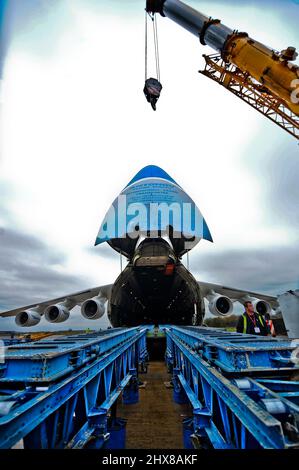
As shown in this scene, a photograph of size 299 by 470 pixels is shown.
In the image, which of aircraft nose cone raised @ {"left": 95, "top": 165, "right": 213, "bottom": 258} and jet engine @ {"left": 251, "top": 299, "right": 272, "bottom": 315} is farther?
aircraft nose cone raised @ {"left": 95, "top": 165, "right": 213, "bottom": 258}

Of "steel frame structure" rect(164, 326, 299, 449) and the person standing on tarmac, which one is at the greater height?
the person standing on tarmac

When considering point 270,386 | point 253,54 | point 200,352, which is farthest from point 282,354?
point 253,54

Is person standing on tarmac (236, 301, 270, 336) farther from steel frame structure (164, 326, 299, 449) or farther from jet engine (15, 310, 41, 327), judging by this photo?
jet engine (15, 310, 41, 327)

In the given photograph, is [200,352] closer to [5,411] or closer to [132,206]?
[5,411]

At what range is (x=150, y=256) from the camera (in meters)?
10.8

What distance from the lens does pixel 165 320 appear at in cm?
1520

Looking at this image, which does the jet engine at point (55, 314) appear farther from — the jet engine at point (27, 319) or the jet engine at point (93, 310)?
the jet engine at point (93, 310)

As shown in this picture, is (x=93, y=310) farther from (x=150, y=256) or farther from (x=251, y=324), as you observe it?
(x=251, y=324)

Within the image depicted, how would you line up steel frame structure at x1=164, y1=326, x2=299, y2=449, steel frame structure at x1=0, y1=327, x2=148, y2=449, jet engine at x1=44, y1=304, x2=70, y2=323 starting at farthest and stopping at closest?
jet engine at x1=44, y1=304, x2=70, y2=323
steel frame structure at x1=0, y1=327, x2=148, y2=449
steel frame structure at x1=164, y1=326, x2=299, y2=449

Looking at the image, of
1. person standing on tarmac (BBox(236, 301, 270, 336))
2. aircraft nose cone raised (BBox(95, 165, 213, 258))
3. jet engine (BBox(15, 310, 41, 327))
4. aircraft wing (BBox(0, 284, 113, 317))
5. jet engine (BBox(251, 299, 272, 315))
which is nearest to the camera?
person standing on tarmac (BBox(236, 301, 270, 336))

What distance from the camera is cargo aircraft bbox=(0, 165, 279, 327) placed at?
34.3ft

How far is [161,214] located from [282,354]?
8.51m

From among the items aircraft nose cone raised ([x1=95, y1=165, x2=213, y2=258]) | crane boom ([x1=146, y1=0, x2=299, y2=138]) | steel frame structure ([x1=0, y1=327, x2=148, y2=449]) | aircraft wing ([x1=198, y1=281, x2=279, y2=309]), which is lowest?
steel frame structure ([x1=0, y1=327, x2=148, y2=449])

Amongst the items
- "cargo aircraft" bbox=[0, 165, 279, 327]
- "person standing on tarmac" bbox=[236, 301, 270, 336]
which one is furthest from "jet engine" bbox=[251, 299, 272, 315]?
"person standing on tarmac" bbox=[236, 301, 270, 336]
